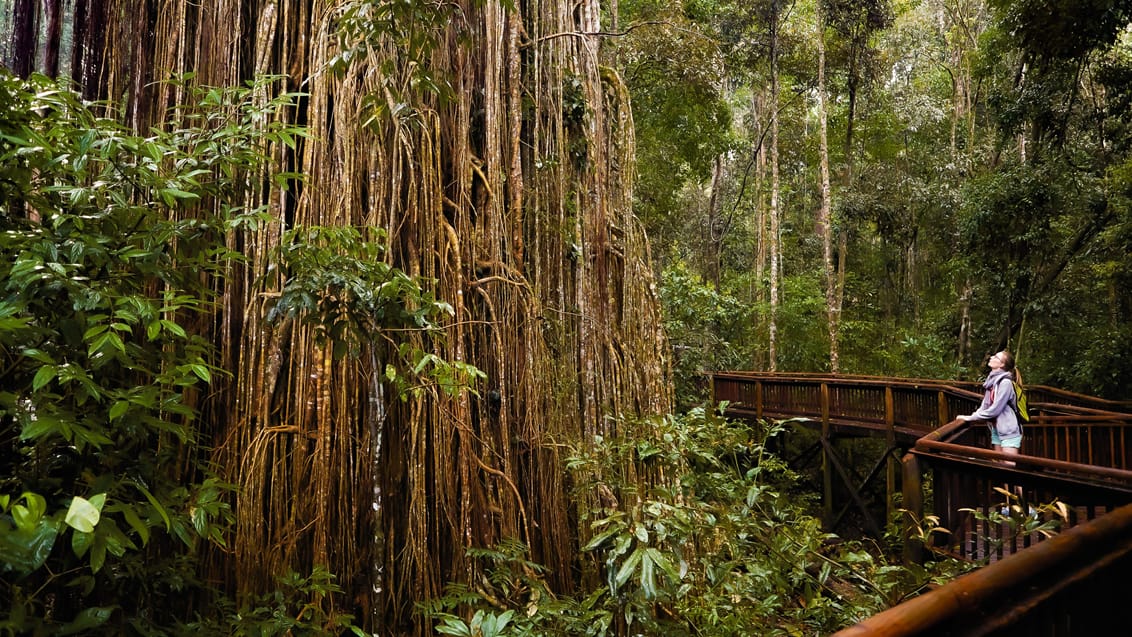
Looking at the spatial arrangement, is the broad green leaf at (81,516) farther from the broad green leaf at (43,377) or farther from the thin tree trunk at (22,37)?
the thin tree trunk at (22,37)

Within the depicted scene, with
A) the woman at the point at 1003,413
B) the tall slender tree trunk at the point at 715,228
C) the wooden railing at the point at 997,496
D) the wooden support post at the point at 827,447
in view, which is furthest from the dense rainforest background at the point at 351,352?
the tall slender tree trunk at the point at 715,228

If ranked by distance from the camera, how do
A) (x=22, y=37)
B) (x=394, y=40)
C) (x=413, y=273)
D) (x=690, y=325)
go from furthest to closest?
1. (x=690, y=325)
2. (x=413, y=273)
3. (x=22, y=37)
4. (x=394, y=40)

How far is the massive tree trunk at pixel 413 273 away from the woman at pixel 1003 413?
8.52ft

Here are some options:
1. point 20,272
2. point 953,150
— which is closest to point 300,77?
point 20,272

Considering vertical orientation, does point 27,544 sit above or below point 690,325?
below

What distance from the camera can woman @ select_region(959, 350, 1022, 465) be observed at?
4453 millimetres

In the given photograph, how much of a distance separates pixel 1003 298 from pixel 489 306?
33.2 ft

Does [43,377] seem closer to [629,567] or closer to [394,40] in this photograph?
[629,567]

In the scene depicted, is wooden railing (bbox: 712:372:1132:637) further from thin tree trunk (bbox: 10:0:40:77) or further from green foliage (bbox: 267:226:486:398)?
thin tree trunk (bbox: 10:0:40:77)

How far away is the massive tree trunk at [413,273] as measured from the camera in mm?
2725

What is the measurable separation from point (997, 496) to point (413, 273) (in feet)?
11.8

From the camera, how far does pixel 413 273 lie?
292 cm

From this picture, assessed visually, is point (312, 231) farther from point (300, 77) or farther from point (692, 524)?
point (692, 524)

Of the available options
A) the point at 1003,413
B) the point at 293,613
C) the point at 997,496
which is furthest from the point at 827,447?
the point at 293,613
